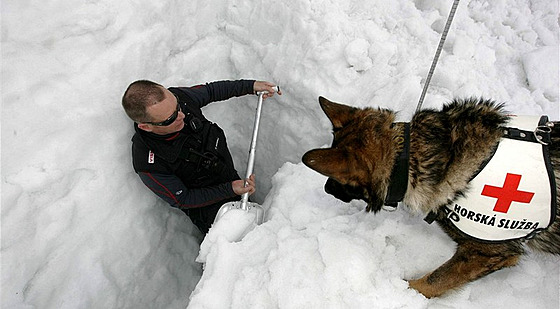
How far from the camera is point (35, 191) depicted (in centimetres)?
216

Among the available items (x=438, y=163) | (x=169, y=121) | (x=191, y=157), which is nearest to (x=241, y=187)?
(x=191, y=157)

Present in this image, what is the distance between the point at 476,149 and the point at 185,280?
2.65 m

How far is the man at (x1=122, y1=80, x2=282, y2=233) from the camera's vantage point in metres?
2.35

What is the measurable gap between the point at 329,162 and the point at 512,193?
87cm

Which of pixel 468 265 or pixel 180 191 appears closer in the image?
pixel 468 265

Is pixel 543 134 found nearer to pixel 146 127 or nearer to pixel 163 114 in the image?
pixel 163 114

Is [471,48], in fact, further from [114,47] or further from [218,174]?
[114,47]

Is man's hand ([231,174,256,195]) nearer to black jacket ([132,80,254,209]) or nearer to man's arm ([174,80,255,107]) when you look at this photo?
black jacket ([132,80,254,209])

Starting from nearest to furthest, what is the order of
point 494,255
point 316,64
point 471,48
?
1. point 494,255
2. point 316,64
3. point 471,48

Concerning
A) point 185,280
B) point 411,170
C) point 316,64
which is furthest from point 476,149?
point 185,280

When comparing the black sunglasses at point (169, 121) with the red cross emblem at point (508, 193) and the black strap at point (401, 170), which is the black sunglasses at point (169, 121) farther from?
the red cross emblem at point (508, 193)

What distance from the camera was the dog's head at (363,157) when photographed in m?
1.67

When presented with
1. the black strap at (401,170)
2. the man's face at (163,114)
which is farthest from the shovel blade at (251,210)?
the black strap at (401,170)

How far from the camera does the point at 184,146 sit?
273cm
